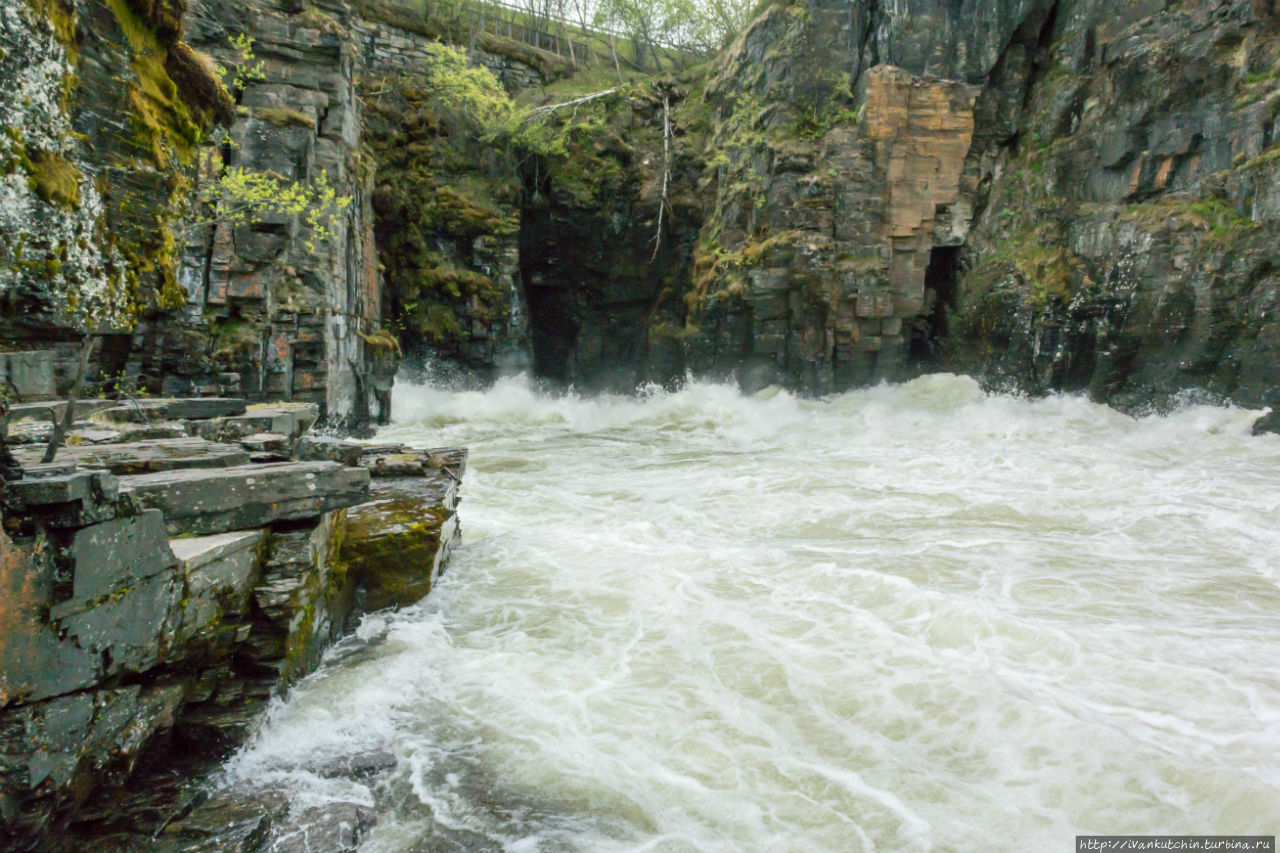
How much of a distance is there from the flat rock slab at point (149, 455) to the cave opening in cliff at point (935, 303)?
60.8 feet

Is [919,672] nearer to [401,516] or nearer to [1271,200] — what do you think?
[401,516]

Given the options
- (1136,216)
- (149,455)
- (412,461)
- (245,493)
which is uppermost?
(1136,216)

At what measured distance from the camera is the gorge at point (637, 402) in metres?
3.45

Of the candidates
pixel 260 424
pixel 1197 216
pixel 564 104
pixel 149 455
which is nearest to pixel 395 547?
pixel 260 424

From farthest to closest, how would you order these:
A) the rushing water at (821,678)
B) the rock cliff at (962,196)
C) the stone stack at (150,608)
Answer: the rock cliff at (962,196), the rushing water at (821,678), the stone stack at (150,608)

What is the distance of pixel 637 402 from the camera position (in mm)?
21641

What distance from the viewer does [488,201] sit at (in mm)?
21234

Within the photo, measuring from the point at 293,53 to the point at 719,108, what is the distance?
42.1 ft

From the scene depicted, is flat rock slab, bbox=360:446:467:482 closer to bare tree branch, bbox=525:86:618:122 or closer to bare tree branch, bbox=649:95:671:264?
bare tree branch, bbox=649:95:671:264

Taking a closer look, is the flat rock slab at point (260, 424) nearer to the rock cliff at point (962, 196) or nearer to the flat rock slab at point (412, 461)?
the flat rock slab at point (412, 461)

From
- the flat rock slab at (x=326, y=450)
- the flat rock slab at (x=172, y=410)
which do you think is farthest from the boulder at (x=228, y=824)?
the flat rock slab at (x=172, y=410)

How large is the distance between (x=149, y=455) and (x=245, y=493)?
0.90m

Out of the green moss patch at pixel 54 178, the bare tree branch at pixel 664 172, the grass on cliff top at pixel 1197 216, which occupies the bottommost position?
the green moss patch at pixel 54 178

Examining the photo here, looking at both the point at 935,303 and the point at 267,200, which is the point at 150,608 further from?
the point at 935,303
